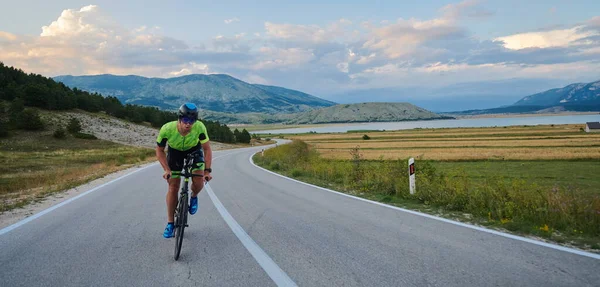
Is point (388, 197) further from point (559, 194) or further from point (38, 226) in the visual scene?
point (38, 226)

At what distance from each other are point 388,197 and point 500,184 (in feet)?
8.93

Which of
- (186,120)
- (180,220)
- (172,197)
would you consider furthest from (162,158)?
(180,220)

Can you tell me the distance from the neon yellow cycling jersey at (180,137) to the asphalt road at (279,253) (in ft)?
4.80

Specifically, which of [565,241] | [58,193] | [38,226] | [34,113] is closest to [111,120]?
[34,113]

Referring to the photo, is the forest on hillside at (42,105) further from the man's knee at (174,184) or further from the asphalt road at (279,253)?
the man's knee at (174,184)

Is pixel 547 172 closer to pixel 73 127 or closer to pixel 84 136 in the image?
pixel 84 136

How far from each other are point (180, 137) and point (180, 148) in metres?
0.20

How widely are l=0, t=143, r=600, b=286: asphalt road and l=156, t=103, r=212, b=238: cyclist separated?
783 millimetres

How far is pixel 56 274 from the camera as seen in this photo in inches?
163

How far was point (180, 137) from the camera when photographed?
526 centimetres

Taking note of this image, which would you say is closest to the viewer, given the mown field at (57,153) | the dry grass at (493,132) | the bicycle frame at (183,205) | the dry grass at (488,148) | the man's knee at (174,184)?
the bicycle frame at (183,205)

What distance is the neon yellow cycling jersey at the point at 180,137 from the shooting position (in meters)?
5.21

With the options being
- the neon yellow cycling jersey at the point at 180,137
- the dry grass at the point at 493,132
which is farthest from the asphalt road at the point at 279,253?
the dry grass at the point at 493,132

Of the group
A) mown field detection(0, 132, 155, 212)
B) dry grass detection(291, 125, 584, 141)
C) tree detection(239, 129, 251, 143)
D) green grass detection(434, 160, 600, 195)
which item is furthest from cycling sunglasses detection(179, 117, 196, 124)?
tree detection(239, 129, 251, 143)
